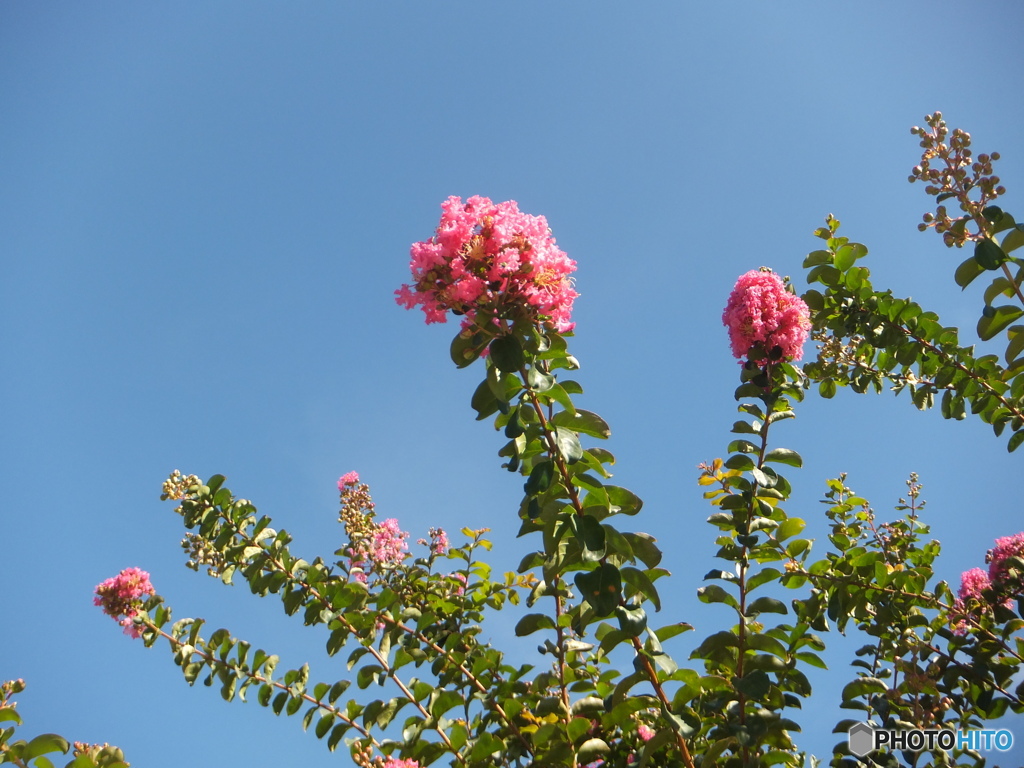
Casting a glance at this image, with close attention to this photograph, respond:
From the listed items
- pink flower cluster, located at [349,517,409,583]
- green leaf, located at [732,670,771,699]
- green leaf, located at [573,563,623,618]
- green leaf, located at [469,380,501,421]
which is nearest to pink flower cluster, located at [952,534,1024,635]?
green leaf, located at [732,670,771,699]

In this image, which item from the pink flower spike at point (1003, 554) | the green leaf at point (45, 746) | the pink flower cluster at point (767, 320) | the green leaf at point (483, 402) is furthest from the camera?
the pink flower spike at point (1003, 554)

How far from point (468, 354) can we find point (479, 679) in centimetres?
160

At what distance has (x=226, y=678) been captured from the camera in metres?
3.42

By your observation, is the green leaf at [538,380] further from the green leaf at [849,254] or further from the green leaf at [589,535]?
the green leaf at [849,254]

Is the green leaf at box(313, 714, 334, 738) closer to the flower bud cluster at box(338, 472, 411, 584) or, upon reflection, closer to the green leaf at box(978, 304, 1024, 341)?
the flower bud cluster at box(338, 472, 411, 584)

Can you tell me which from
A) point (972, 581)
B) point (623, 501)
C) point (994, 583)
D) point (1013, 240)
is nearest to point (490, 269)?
point (623, 501)

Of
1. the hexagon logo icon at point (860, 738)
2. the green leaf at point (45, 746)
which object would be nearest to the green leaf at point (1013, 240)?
the hexagon logo icon at point (860, 738)

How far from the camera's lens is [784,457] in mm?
2854

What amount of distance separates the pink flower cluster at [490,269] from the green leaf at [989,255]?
1.81 meters

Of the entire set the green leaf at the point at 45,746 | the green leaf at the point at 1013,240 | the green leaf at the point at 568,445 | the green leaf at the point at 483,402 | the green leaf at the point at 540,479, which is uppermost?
the green leaf at the point at 1013,240

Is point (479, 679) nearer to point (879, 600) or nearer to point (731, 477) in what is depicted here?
point (731, 477)

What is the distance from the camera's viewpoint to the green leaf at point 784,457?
2.84m

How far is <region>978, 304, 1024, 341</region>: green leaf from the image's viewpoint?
9.87 feet

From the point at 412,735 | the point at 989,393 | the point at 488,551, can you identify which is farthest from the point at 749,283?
the point at 412,735
